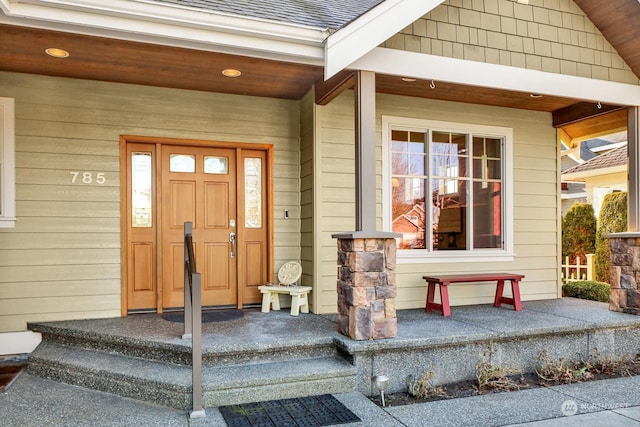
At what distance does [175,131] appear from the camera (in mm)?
4949

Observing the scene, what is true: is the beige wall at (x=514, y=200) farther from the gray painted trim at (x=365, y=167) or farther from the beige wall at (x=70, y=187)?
the beige wall at (x=70, y=187)

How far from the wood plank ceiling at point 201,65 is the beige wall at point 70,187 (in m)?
0.21

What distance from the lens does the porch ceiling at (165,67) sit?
3.71 metres

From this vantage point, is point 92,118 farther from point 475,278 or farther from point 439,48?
point 475,278

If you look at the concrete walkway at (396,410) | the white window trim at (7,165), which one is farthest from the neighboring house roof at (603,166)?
the white window trim at (7,165)

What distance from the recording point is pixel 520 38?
4.66 metres

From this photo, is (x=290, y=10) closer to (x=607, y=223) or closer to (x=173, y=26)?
(x=173, y=26)

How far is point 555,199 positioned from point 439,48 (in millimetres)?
3177

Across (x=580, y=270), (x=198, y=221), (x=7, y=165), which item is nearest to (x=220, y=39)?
(x=198, y=221)

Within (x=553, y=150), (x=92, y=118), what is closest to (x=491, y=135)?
(x=553, y=150)

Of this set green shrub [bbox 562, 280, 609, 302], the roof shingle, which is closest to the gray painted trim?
green shrub [bbox 562, 280, 609, 302]

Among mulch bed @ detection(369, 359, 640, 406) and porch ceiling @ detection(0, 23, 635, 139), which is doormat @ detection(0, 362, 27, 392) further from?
mulch bed @ detection(369, 359, 640, 406)

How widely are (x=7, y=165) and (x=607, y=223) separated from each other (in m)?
9.39

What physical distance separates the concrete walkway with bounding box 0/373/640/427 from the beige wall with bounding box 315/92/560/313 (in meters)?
1.92
